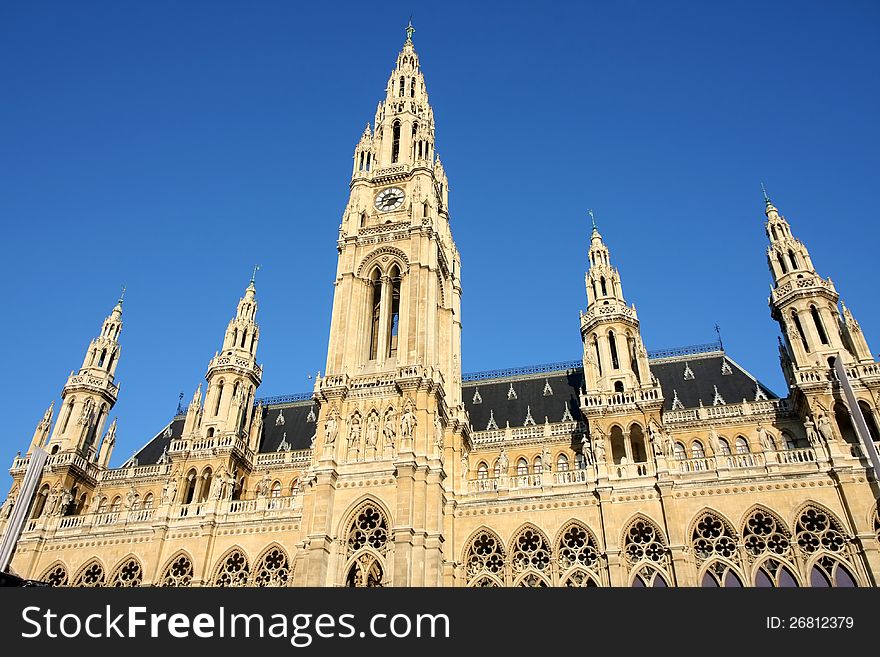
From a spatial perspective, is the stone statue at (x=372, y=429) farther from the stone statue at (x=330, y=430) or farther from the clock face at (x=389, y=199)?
the clock face at (x=389, y=199)

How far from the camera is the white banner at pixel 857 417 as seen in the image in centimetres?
2688

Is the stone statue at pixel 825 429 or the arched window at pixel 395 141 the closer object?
the stone statue at pixel 825 429

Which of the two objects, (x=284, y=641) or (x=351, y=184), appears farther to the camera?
(x=351, y=184)

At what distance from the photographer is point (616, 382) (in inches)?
1446

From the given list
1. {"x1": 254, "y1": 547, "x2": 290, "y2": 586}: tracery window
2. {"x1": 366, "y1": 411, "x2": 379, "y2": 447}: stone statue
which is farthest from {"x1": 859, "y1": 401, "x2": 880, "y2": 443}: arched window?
{"x1": 254, "y1": 547, "x2": 290, "y2": 586}: tracery window

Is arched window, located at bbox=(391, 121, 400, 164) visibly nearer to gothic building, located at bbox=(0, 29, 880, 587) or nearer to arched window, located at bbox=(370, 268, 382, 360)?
gothic building, located at bbox=(0, 29, 880, 587)

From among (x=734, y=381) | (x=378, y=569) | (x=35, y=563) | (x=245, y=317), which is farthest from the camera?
(x=245, y=317)

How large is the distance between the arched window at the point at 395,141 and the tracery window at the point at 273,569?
81.5 ft

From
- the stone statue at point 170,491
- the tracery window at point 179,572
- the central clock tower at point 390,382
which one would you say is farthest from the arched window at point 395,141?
the tracery window at point 179,572

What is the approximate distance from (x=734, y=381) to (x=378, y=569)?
24.7 m

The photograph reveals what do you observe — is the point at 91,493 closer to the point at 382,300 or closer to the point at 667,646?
the point at 382,300

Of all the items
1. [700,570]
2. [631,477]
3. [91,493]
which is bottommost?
[700,570]

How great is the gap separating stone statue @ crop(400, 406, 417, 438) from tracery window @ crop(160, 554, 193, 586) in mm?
12311

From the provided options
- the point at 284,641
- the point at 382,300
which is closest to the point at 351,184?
the point at 382,300
